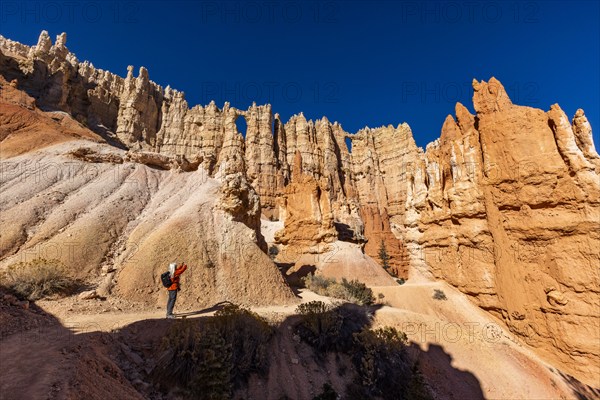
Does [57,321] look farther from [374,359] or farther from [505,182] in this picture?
[505,182]

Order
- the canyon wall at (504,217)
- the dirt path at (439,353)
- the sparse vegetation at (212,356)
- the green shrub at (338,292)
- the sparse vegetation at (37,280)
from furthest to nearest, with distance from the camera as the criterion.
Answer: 1. the green shrub at (338,292)
2. the canyon wall at (504,217)
3. the sparse vegetation at (37,280)
4. the sparse vegetation at (212,356)
5. the dirt path at (439,353)

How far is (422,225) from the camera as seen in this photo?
23719 mm

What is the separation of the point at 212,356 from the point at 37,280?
6.59 m

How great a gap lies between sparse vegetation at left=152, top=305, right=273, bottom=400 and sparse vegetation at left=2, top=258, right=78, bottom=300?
15.7 ft

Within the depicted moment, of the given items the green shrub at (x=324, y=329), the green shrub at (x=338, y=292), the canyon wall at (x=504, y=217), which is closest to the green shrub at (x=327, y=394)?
the green shrub at (x=324, y=329)

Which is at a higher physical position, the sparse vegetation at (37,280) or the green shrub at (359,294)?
the sparse vegetation at (37,280)

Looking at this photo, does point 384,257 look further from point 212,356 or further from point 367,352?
point 212,356

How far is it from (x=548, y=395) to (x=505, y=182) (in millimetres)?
11301

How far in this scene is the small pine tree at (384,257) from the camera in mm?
35781

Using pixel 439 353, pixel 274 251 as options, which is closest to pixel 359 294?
pixel 439 353

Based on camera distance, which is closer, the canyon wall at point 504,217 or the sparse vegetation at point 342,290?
the canyon wall at point 504,217

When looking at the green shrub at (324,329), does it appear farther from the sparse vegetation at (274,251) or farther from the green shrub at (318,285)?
the sparse vegetation at (274,251)

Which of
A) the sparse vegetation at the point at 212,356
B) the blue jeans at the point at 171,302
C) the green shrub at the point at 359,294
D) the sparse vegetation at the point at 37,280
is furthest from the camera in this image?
the green shrub at the point at 359,294

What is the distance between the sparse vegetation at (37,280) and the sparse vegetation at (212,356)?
15.7 feet
